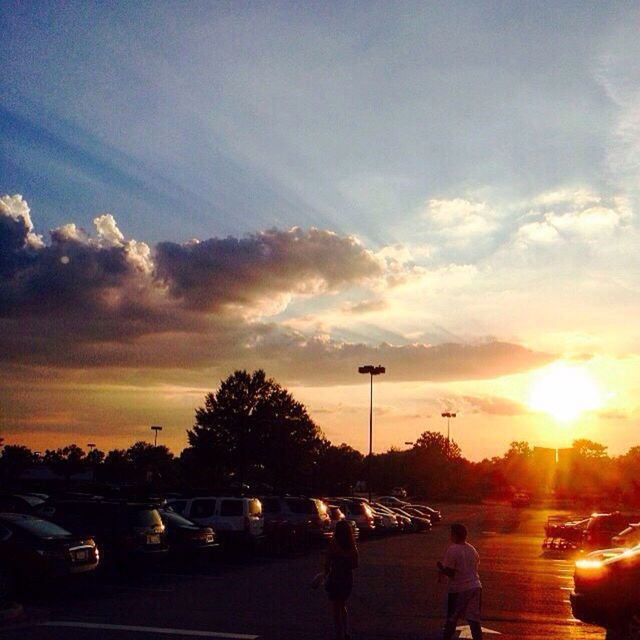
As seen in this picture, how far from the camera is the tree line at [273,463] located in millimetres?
81375

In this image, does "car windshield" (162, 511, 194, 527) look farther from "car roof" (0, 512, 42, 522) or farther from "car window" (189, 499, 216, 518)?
"car roof" (0, 512, 42, 522)

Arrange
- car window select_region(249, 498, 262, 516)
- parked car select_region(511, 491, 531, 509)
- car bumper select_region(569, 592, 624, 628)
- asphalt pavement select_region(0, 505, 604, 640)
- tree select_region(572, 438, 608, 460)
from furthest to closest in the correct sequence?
tree select_region(572, 438, 608, 460) < parked car select_region(511, 491, 531, 509) < car window select_region(249, 498, 262, 516) < asphalt pavement select_region(0, 505, 604, 640) < car bumper select_region(569, 592, 624, 628)

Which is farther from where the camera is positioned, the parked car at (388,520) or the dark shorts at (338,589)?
the parked car at (388,520)

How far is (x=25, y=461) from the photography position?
12019 centimetres

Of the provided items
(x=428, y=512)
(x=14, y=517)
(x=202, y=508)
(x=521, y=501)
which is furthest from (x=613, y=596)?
(x=521, y=501)

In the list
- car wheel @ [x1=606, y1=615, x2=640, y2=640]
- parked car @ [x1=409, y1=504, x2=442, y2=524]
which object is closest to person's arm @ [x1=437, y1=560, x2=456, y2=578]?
car wheel @ [x1=606, y1=615, x2=640, y2=640]

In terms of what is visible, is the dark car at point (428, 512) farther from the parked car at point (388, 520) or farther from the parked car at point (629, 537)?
the parked car at point (629, 537)

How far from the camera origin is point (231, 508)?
2697cm

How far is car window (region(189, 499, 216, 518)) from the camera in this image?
27.1 meters

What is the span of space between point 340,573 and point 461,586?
1.62m

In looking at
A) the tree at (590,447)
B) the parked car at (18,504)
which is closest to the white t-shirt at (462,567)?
the parked car at (18,504)

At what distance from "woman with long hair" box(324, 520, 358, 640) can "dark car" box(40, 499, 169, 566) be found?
28.9ft

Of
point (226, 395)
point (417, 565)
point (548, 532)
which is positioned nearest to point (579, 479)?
point (226, 395)

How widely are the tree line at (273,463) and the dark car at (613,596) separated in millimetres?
35133
